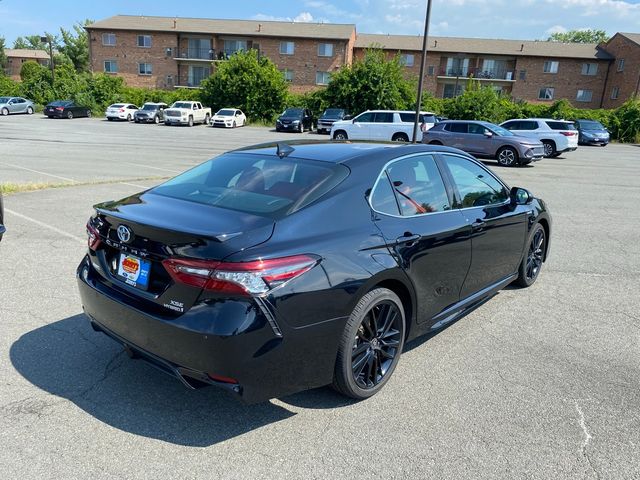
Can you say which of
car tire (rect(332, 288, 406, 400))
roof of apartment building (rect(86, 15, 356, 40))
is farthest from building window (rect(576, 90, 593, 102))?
car tire (rect(332, 288, 406, 400))

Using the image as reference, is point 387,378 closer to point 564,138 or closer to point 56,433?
point 56,433

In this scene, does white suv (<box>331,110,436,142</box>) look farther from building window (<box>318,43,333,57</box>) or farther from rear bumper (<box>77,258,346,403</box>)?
building window (<box>318,43,333,57</box>)

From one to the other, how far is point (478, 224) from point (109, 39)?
64.3 metres

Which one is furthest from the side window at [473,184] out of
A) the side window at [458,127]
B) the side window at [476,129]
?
the side window at [458,127]

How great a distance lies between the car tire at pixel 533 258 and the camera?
5.23 meters

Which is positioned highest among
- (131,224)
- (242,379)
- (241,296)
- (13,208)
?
(131,224)

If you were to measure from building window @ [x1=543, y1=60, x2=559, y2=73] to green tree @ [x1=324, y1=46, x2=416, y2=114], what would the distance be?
74.2 ft

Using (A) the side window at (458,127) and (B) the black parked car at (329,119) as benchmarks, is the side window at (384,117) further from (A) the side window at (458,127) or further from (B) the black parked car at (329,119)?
(B) the black parked car at (329,119)

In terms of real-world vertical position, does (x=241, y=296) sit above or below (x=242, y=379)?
above

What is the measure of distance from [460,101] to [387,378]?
39.0 m

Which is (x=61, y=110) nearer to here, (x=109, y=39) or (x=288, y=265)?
(x=109, y=39)

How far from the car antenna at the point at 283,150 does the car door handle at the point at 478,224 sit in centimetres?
160

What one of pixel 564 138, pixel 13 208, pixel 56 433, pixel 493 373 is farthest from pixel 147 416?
pixel 564 138

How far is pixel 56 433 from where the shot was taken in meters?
2.76
